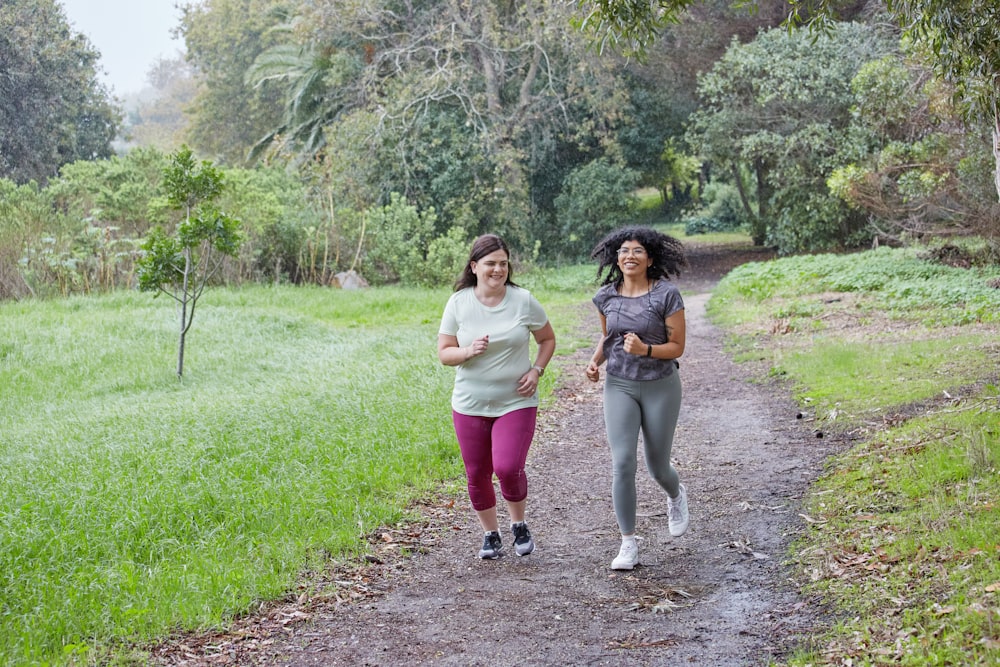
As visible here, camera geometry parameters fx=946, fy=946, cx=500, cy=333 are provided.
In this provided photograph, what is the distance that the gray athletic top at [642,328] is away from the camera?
520 centimetres

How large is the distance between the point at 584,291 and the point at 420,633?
1804 centimetres

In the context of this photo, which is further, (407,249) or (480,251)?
(407,249)

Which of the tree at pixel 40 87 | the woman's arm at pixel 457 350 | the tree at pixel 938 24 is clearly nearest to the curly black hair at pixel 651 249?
the woman's arm at pixel 457 350

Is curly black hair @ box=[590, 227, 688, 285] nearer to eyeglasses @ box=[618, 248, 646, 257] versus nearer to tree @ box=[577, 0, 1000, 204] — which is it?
eyeglasses @ box=[618, 248, 646, 257]

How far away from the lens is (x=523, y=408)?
17.5 ft

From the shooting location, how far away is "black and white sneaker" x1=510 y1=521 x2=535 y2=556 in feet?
18.3

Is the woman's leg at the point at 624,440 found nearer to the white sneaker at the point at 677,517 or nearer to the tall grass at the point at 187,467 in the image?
the white sneaker at the point at 677,517

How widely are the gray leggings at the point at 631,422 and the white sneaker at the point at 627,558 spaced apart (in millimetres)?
78

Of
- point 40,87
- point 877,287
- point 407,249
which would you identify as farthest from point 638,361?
point 40,87

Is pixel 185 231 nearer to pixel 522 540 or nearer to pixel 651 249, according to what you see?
pixel 522 540

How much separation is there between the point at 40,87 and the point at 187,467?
27.8 m

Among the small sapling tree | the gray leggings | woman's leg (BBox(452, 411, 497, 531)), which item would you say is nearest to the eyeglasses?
the gray leggings

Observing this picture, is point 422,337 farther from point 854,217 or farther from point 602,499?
point 854,217

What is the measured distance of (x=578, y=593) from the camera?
16.4ft
